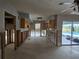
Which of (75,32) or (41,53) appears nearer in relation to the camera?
(41,53)

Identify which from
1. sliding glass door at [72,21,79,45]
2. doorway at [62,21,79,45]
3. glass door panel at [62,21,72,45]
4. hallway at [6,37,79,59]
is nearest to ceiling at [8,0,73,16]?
hallway at [6,37,79,59]

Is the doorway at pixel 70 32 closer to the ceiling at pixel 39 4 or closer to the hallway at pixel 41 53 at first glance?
the hallway at pixel 41 53

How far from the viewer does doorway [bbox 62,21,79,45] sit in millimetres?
9008

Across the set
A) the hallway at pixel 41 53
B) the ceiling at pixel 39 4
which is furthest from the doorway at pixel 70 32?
the ceiling at pixel 39 4

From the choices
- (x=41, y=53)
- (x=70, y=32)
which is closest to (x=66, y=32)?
(x=70, y=32)

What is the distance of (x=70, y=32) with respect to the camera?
364 inches

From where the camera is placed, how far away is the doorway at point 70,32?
355 inches

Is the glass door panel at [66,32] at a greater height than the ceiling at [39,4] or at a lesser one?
lesser

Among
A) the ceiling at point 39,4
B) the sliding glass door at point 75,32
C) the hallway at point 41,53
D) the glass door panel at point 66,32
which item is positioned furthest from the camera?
the sliding glass door at point 75,32

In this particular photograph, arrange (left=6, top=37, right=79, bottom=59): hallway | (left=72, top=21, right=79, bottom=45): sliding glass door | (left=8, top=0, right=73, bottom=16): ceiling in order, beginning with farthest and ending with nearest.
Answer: (left=72, top=21, right=79, bottom=45): sliding glass door → (left=6, top=37, right=79, bottom=59): hallway → (left=8, top=0, right=73, bottom=16): ceiling

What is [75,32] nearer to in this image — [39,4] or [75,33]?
[75,33]

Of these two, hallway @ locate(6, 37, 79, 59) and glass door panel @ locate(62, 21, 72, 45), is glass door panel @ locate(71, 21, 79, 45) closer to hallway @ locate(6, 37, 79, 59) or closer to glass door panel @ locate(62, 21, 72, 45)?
glass door panel @ locate(62, 21, 72, 45)

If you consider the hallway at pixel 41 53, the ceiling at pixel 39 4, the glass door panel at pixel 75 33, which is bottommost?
the hallway at pixel 41 53

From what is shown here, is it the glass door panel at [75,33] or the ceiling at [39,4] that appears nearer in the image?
the ceiling at [39,4]
